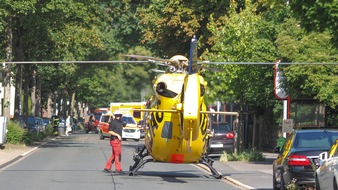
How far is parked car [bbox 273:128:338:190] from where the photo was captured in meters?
18.0

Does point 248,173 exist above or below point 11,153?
above

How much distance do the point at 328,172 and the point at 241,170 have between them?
1432 centimetres

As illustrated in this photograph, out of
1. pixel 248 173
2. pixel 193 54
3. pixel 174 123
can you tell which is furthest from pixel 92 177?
pixel 248 173

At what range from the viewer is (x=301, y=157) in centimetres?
1817

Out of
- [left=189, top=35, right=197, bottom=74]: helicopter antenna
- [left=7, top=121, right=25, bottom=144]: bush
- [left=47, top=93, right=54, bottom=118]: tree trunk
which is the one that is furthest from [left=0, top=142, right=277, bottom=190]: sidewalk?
[left=47, top=93, right=54, bottom=118]: tree trunk

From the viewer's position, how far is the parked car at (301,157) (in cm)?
1805

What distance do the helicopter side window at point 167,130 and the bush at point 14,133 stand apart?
21.2m

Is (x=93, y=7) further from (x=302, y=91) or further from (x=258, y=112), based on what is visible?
(x=302, y=91)

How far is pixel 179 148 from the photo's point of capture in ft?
77.9

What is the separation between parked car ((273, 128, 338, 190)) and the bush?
84.7 feet

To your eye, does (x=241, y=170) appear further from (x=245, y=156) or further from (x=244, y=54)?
(x=244, y=54)

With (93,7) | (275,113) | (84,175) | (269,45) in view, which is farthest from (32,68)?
(84,175)

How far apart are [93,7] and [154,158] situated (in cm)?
2419

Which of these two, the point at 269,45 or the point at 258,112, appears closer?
the point at 269,45
